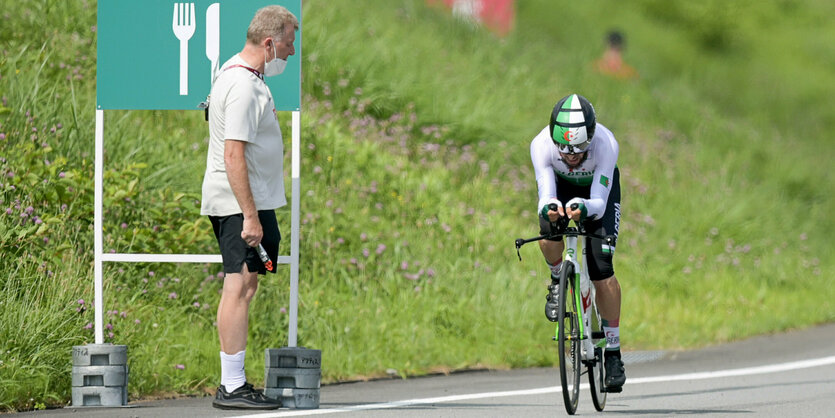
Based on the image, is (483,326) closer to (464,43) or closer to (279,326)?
(279,326)

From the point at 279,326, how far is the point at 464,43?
31.3 feet

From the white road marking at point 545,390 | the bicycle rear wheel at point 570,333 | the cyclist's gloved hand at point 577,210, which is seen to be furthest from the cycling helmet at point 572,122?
the white road marking at point 545,390

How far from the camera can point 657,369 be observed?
10000 millimetres

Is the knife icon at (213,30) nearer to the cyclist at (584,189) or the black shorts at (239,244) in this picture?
the black shorts at (239,244)

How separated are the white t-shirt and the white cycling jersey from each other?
59.5 inches

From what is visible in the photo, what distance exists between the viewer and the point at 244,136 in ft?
21.5

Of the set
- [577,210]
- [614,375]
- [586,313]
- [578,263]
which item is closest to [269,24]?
[577,210]

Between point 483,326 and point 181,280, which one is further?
point 483,326

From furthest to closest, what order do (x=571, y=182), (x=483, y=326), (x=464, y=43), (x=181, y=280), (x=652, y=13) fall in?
(x=652, y=13) → (x=464, y=43) → (x=483, y=326) → (x=181, y=280) → (x=571, y=182)

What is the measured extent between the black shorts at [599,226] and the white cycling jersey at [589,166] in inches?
6.0

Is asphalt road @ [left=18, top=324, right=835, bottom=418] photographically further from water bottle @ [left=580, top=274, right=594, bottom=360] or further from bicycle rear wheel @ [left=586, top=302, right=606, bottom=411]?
water bottle @ [left=580, top=274, right=594, bottom=360]

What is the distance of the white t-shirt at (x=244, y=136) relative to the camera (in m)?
6.57

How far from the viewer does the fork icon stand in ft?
24.8

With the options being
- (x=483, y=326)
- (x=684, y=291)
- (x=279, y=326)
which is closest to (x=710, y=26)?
(x=684, y=291)
